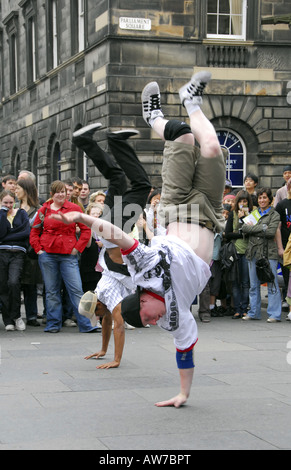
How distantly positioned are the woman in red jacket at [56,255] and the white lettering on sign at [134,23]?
42.2 feet

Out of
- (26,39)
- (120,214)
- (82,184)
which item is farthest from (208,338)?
(26,39)

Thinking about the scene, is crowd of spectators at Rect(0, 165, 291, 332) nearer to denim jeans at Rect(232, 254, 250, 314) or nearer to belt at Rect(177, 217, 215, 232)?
denim jeans at Rect(232, 254, 250, 314)

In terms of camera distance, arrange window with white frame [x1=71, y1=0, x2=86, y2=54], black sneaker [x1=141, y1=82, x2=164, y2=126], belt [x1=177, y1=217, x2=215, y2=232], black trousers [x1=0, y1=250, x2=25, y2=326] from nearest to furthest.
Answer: belt [x1=177, y1=217, x2=215, y2=232], black sneaker [x1=141, y1=82, x2=164, y2=126], black trousers [x1=0, y1=250, x2=25, y2=326], window with white frame [x1=71, y1=0, x2=86, y2=54]

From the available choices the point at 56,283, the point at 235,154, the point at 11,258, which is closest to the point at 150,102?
the point at 56,283

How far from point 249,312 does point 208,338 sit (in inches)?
81.5

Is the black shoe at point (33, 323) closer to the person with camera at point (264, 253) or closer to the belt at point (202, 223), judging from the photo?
the person with camera at point (264, 253)

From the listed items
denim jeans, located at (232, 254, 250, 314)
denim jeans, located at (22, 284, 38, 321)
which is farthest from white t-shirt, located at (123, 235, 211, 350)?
denim jeans, located at (232, 254, 250, 314)

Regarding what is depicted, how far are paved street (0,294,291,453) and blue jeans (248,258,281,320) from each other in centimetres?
137

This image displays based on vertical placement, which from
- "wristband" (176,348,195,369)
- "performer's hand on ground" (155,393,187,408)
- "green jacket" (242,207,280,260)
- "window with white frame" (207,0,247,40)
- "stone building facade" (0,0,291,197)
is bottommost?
"performer's hand on ground" (155,393,187,408)

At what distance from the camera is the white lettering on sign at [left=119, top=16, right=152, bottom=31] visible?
2243cm

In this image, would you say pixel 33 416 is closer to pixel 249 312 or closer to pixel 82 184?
pixel 249 312

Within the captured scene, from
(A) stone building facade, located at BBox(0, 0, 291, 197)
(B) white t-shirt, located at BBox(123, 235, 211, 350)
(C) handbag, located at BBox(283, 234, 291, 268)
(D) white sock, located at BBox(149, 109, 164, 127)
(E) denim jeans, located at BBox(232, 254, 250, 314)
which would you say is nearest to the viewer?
(B) white t-shirt, located at BBox(123, 235, 211, 350)

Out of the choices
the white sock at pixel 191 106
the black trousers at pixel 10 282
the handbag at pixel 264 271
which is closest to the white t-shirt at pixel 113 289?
the white sock at pixel 191 106
